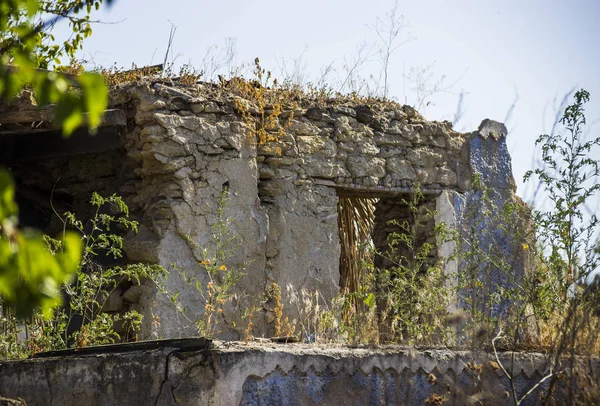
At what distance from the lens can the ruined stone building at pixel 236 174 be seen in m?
6.51

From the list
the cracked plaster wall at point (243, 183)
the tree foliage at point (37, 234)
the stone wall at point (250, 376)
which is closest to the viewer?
the tree foliage at point (37, 234)

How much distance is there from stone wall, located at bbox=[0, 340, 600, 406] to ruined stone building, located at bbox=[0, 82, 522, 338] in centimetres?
233

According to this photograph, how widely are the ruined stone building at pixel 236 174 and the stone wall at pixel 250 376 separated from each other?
2334 millimetres

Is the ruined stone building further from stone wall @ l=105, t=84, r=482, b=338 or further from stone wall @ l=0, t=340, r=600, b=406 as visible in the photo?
stone wall @ l=0, t=340, r=600, b=406

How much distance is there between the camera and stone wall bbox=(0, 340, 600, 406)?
3395 millimetres

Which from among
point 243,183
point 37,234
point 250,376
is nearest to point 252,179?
point 243,183

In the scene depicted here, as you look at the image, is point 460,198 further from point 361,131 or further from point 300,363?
point 300,363

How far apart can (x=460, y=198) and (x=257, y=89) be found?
89.9 inches

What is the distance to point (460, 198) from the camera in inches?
319

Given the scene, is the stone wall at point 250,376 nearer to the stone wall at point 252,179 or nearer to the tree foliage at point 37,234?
Result: the tree foliage at point 37,234

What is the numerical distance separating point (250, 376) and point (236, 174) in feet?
11.6

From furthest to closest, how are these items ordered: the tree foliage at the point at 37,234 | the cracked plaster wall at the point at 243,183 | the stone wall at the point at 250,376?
1. the cracked plaster wall at the point at 243,183
2. the stone wall at the point at 250,376
3. the tree foliage at the point at 37,234

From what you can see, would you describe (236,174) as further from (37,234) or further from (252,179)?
(37,234)

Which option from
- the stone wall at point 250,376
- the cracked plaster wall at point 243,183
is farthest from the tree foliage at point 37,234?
the cracked plaster wall at point 243,183
